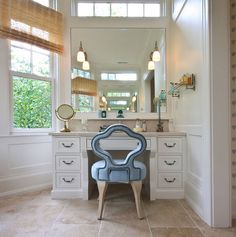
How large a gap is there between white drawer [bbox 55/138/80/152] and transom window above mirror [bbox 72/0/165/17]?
1837 millimetres

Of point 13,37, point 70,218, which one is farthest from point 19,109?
point 70,218

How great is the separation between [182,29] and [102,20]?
116 cm

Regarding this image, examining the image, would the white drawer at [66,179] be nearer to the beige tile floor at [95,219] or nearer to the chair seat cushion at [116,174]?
the beige tile floor at [95,219]

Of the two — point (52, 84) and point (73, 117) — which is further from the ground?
point (52, 84)

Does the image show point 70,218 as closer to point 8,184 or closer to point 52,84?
point 8,184

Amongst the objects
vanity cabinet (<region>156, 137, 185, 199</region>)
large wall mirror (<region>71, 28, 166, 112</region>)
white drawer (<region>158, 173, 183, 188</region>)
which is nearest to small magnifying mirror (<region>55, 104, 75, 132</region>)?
large wall mirror (<region>71, 28, 166, 112</region>)

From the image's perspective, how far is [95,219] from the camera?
211 cm

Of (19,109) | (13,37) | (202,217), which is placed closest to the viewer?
(202,217)

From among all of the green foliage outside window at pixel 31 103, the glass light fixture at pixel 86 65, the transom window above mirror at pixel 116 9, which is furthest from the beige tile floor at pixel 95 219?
the transom window above mirror at pixel 116 9

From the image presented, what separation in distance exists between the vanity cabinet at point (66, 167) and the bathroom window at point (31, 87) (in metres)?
0.65

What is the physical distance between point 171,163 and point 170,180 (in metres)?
0.20

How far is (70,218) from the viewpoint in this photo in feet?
6.95

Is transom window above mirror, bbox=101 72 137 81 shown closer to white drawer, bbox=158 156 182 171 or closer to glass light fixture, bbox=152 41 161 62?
glass light fixture, bbox=152 41 161 62

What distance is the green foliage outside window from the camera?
9.66 ft
